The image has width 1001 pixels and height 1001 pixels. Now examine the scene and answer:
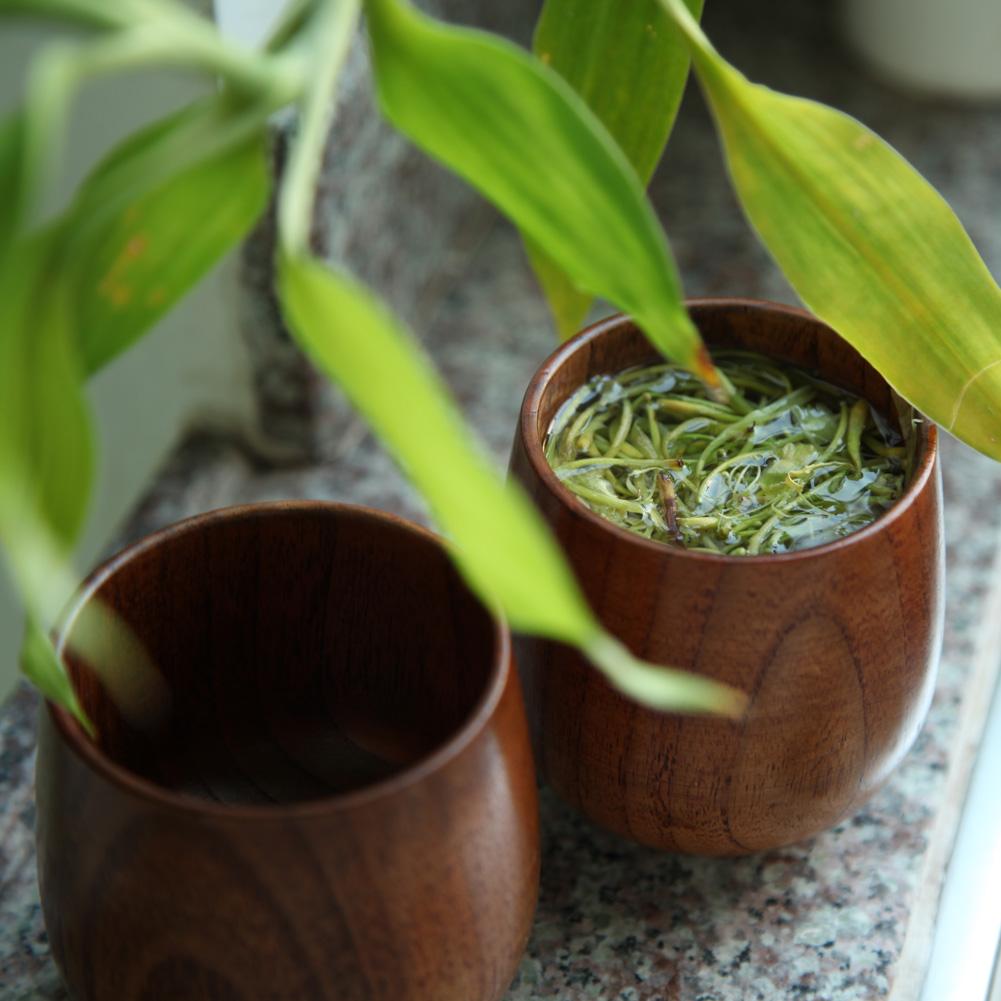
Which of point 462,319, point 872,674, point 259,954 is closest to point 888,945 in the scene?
point 872,674

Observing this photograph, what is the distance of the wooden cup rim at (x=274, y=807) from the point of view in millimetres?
338

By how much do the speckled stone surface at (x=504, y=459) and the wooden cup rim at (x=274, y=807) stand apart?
5.9 inches

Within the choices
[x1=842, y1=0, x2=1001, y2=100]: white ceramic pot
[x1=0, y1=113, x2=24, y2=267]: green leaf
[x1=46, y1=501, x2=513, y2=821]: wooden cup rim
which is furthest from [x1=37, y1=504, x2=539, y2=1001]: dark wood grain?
[x1=842, y1=0, x2=1001, y2=100]: white ceramic pot

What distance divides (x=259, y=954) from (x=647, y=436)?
202 millimetres

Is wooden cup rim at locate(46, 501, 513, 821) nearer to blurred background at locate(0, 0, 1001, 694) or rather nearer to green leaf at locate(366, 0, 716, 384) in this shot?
green leaf at locate(366, 0, 716, 384)

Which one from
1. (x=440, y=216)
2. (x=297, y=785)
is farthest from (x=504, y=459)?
(x=297, y=785)

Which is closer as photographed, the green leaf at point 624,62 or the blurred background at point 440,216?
the green leaf at point 624,62

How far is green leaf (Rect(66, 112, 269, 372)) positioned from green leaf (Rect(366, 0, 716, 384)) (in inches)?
1.8

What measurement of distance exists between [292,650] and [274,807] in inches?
4.4

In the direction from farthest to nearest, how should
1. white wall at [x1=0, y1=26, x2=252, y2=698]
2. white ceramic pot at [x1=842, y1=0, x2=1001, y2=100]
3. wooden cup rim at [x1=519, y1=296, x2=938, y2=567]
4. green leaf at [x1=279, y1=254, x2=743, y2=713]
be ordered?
1. white ceramic pot at [x1=842, y1=0, x2=1001, y2=100]
2. white wall at [x1=0, y1=26, x2=252, y2=698]
3. wooden cup rim at [x1=519, y1=296, x2=938, y2=567]
4. green leaf at [x1=279, y1=254, x2=743, y2=713]

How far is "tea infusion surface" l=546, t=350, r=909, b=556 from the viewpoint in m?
0.44

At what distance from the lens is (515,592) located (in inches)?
11.1

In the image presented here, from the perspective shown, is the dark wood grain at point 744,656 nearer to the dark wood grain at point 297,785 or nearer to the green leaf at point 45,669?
the dark wood grain at point 297,785

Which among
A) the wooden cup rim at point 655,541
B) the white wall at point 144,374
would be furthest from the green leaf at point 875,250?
the white wall at point 144,374
